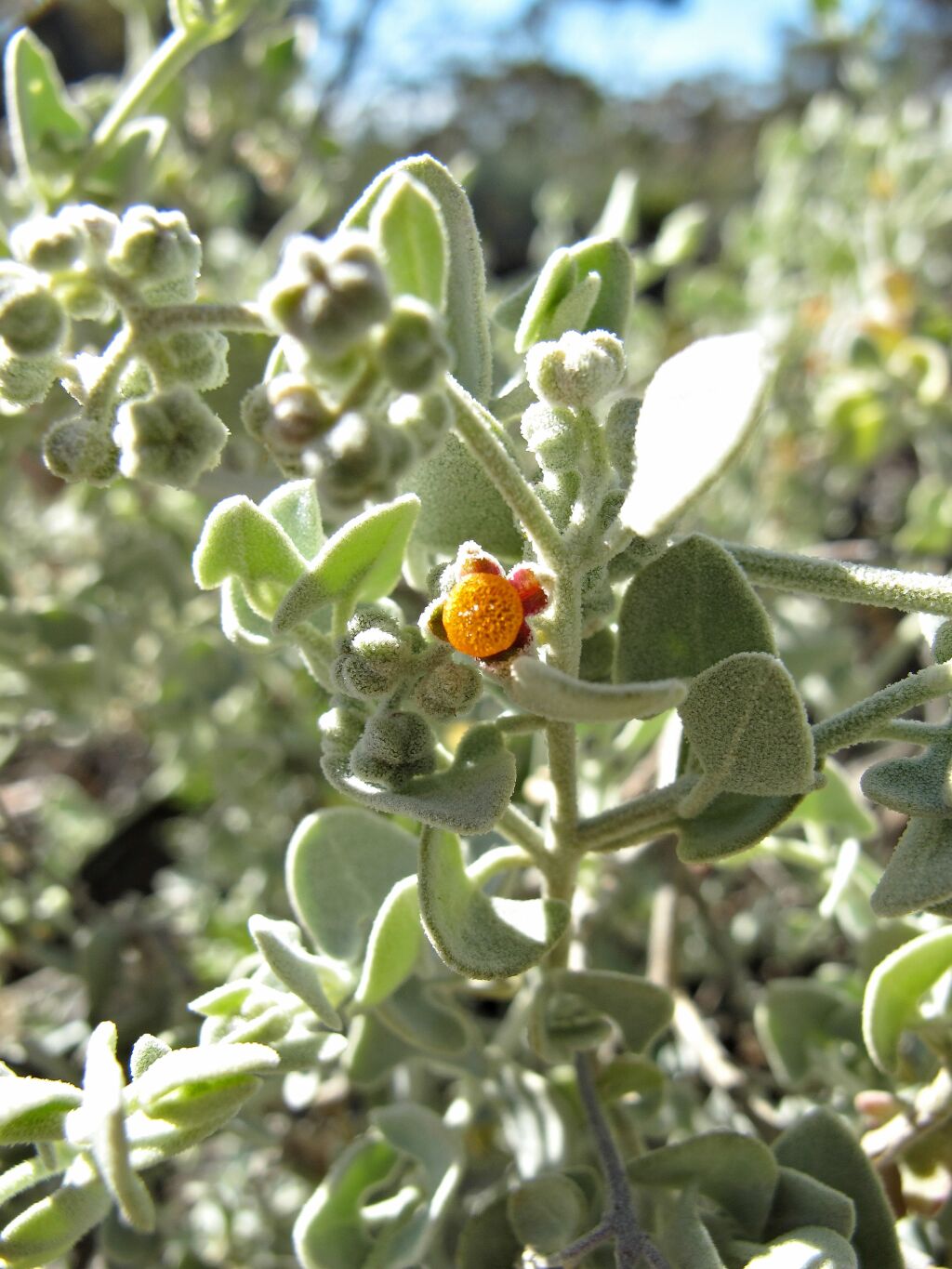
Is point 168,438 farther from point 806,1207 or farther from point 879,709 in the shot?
point 806,1207

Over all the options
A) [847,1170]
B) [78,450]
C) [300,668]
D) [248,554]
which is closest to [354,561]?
[248,554]

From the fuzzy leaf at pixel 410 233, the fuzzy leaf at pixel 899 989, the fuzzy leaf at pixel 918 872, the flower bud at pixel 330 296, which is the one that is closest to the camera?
the flower bud at pixel 330 296

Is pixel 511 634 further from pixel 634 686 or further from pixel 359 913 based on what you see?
pixel 359 913

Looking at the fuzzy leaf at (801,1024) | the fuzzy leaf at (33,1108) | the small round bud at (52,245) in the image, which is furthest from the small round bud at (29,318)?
the fuzzy leaf at (801,1024)

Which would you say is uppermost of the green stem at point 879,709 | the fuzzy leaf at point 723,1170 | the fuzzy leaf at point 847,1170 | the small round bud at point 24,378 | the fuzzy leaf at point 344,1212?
the small round bud at point 24,378

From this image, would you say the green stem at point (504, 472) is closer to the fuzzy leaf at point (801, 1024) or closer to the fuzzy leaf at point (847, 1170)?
the fuzzy leaf at point (847, 1170)

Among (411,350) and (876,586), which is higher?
(411,350)
